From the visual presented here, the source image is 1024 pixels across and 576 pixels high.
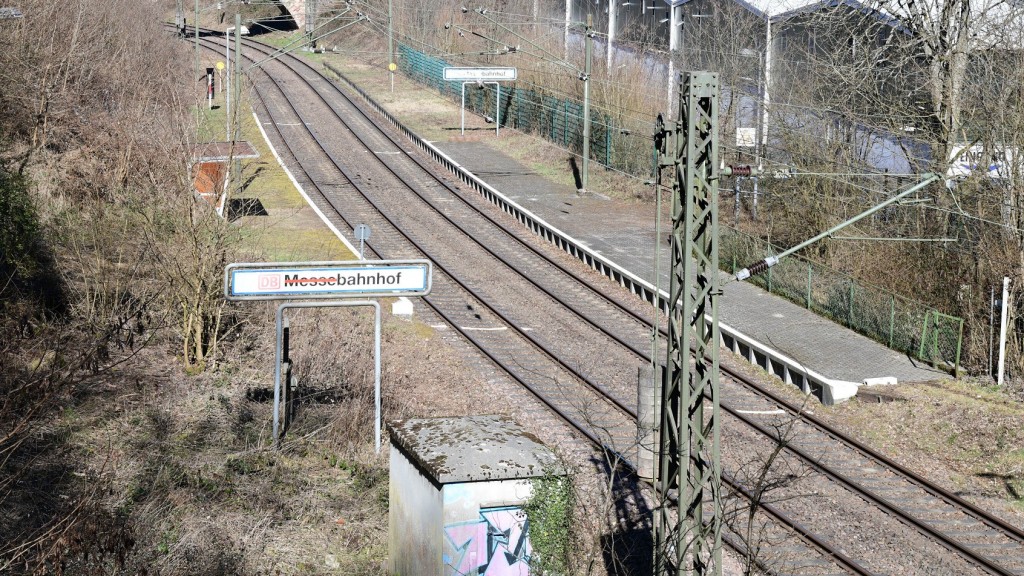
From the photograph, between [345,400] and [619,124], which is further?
[619,124]

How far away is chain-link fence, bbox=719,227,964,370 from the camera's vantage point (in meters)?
22.1

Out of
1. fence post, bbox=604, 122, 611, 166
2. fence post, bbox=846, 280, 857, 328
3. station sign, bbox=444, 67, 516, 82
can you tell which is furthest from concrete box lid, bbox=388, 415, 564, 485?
station sign, bbox=444, 67, 516, 82

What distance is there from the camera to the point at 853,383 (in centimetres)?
2020

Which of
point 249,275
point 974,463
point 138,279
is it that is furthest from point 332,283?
point 974,463

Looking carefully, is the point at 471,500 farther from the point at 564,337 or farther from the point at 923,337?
the point at 923,337

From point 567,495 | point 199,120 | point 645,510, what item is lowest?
point 645,510

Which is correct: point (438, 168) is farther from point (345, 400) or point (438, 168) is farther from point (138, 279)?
point (345, 400)

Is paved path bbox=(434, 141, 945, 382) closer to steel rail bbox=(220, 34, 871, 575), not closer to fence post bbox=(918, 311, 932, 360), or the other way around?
fence post bbox=(918, 311, 932, 360)

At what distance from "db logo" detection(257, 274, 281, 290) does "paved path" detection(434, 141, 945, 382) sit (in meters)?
11.0

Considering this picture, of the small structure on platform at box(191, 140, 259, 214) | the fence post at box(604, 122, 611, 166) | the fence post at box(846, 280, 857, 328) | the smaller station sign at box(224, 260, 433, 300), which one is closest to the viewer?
the smaller station sign at box(224, 260, 433, 300)

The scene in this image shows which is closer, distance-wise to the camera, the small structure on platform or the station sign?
the small structure on platform

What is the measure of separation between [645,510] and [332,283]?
16.9 feet

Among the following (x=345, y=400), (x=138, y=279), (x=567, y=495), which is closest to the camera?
(x=567, y=495)

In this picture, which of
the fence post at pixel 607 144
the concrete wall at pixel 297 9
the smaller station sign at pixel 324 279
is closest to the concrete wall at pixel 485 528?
the smaller station sign at pixel 324 279
